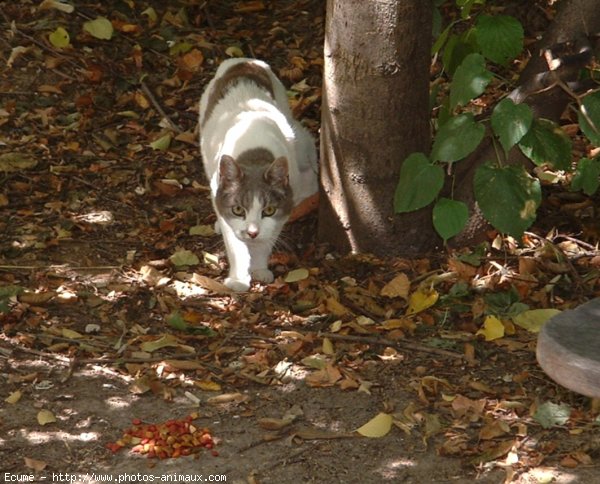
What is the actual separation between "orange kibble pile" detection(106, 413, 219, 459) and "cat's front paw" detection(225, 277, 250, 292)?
131cm

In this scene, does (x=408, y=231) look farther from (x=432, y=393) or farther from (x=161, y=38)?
(x=161, y=38)

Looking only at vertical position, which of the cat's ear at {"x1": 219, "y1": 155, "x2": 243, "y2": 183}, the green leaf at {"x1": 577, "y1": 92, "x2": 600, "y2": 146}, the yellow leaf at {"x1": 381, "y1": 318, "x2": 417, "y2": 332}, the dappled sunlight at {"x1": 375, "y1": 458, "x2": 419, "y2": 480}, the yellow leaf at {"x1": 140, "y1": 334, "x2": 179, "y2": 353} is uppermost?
the green leaf at {"x1": 577, "y1": 92, "x2": 600, "y2": 146}

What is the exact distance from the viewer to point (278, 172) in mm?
5641

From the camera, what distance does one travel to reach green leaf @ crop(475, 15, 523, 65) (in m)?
4.65

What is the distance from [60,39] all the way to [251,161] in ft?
7.49

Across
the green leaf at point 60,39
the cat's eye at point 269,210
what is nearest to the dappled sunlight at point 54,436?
the cat's eye at point 269,210

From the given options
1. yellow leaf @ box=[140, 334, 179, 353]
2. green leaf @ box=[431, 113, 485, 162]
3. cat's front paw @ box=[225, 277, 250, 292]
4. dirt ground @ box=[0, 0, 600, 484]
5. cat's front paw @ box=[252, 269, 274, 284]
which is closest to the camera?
dirt ground @ box=[0, 0, 600, 484]

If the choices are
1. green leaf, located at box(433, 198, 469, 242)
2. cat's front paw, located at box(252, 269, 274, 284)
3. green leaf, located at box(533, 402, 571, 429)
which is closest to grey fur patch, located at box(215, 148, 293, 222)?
cat's front paw, located at box(252, 269, 274, 284)

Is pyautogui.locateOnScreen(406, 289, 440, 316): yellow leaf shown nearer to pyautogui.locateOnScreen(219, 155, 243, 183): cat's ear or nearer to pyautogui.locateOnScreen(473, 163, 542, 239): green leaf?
pyautogui.locateOnScreen(473, 163, 542, 239): green leaf

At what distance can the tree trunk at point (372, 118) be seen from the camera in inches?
196

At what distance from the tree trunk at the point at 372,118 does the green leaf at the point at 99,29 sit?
2547 mm

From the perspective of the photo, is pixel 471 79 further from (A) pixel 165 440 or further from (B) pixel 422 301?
(A) pixel 165 440

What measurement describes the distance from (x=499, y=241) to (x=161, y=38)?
3254 mm

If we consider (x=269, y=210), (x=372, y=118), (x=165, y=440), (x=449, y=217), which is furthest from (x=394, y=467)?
(x=269, y=210)
